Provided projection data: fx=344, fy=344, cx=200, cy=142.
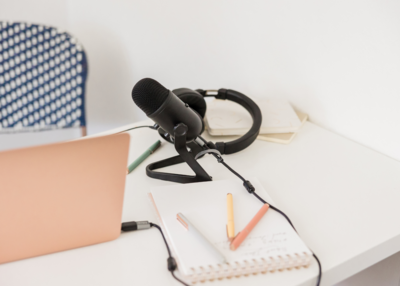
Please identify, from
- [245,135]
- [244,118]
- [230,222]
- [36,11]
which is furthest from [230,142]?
[36,11]

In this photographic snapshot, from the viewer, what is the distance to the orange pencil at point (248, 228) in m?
0.48

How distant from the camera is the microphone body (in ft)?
1.92

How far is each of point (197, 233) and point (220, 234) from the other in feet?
0.12

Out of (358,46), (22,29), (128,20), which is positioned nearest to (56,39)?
(22,29)

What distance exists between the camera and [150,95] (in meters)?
0.58

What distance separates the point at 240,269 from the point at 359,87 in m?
0.52

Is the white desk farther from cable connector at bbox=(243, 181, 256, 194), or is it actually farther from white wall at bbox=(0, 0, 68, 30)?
white wall at bbox=(0, 0, 68, 30)

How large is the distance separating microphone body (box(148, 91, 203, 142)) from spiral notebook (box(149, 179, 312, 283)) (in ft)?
0.35

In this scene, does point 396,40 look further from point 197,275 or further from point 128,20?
point 128,20

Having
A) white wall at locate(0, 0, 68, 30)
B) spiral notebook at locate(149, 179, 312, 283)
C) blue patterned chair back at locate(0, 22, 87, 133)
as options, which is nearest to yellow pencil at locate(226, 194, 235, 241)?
spiral notebook at locate(149, 179, 312, 283)

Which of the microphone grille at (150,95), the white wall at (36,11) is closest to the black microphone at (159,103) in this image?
the microphone grille at (150,95)

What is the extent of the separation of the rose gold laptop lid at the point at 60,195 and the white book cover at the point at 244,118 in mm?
379

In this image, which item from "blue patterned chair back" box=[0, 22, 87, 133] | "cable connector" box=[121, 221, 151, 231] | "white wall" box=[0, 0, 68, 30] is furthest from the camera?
"white wall" box=[0, 0, 68, 30]

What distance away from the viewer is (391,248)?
0.55 m
